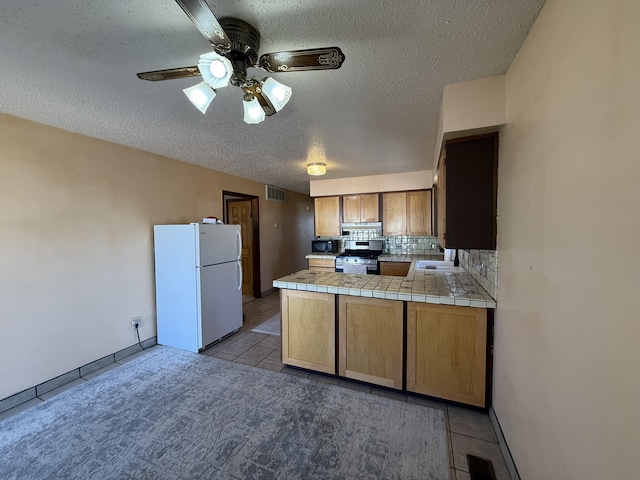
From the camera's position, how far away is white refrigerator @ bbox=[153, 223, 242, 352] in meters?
2.81

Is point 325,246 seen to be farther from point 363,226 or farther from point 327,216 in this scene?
point 363,226

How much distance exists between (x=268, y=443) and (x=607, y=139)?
2.15 metres

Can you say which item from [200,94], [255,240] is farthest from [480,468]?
[255,240]

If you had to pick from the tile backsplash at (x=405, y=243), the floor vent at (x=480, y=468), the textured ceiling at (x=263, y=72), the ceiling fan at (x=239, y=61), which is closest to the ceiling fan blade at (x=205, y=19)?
the ceiling fan at (x=239, y=61)

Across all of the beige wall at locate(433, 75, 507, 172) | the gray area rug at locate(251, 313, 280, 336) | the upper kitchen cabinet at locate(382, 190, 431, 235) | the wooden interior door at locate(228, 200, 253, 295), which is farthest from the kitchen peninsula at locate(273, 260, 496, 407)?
the wooden interior door at locate(228, 200, 253, 295)

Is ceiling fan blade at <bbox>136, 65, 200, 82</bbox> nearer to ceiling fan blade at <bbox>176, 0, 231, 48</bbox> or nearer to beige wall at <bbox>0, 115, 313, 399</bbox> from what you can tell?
ceiling fan blade at <bbox>176, 0, 231, 48</bbox>

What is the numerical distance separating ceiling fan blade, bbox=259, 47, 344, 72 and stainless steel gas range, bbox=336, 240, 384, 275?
3624 mm

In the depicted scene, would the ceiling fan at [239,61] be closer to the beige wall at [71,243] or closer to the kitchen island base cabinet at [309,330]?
the kitchen island base cabinet at [309,330]

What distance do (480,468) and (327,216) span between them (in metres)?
4.04

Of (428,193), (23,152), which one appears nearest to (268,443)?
(23,152)

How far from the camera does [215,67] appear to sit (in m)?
1.10

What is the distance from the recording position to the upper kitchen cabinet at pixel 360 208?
461cm

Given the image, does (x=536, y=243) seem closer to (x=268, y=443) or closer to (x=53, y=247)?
(x=268, y=443)

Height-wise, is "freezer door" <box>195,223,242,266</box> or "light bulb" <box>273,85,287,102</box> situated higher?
"light bulb" <box>273,85,287,102</box>
